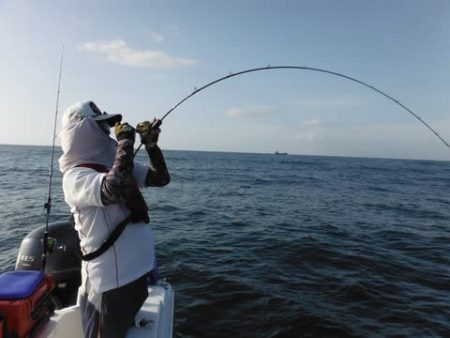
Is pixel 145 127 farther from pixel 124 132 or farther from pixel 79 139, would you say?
pixel 79 139

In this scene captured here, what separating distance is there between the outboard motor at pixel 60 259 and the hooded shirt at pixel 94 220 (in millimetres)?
2229

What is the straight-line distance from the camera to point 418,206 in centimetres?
1902

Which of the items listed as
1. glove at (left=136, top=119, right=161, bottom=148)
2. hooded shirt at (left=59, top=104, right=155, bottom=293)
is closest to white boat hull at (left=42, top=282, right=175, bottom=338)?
hooded shirt at (left=59, top=104, right=155, bottom=293)

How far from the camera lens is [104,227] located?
2.69m

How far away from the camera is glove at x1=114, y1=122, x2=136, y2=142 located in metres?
2.71

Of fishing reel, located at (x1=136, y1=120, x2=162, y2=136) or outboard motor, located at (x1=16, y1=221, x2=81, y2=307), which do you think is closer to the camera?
fishing reel, located at (x1=136, y1=120, x2=162, y2=136)

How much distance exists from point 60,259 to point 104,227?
8.55 feet

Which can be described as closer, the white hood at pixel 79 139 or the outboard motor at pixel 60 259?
the white hood at pixel 79 139

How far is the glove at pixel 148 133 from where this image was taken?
3.03m

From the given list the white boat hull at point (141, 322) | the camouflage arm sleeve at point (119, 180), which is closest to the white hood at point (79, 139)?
the camouflage arm sleeve at point (119, 180)

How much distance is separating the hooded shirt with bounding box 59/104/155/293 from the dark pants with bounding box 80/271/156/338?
0.27ft

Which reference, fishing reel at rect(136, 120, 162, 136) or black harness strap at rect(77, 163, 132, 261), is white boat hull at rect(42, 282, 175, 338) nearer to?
black harness strap at rect(77, 163, 132, 261)

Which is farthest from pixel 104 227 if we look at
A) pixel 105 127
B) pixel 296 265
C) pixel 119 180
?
pixel 296 265

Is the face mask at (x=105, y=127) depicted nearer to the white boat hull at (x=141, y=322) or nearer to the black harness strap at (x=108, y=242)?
the black harness strap at (x=108, y=242)
